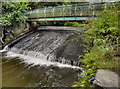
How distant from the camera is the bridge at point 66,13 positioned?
873cm

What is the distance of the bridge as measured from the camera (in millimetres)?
8732

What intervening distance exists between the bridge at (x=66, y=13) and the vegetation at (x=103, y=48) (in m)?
4.52

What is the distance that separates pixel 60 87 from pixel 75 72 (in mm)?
1264

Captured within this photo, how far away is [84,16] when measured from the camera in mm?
8750

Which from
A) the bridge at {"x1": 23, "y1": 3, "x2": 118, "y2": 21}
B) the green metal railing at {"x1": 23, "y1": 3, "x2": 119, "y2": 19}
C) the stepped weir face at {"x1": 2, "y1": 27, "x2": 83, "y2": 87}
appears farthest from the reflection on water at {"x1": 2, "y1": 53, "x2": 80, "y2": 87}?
the green metal railing at {"x1": 23, "y1": 3, "x2": 119, "y2": 19}

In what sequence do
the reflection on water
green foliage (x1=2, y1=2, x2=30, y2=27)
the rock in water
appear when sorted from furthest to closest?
green foliage (x1=2, y1=2, x2=30, y2=27) < the reflection on water < the rock in water

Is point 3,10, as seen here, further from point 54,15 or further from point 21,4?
point 54,15

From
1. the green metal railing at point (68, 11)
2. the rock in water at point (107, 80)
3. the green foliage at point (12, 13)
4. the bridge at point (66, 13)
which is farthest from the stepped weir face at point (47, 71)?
the green foliage at point (12, 13)

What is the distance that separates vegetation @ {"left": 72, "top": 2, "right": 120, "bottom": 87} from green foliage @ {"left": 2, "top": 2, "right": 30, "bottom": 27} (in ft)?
27.4

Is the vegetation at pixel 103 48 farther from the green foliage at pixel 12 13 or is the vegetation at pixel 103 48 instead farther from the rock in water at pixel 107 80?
the green foliage at pixel 12 13

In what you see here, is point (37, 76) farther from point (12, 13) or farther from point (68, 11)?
point (12, 13)

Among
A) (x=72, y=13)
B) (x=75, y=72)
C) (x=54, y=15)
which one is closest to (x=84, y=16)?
(x=72, y=13)

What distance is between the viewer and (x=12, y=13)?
987cm

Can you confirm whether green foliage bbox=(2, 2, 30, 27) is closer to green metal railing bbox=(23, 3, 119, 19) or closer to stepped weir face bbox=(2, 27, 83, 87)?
green metal railing bbox=(23, 3, 119, 19)
